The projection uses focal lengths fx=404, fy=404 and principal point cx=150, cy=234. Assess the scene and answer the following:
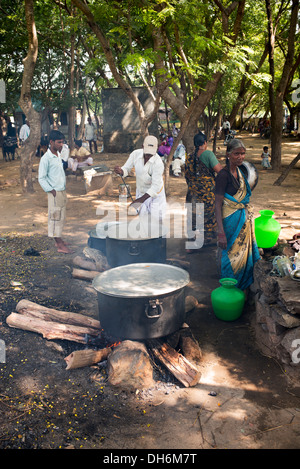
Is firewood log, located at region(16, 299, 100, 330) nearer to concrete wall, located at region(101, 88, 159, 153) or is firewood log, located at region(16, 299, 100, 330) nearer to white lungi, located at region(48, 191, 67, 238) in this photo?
white lungi, located at region(48, 191, 67, 238)

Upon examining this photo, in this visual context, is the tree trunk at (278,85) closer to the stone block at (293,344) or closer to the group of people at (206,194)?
the group of people at (206,194)

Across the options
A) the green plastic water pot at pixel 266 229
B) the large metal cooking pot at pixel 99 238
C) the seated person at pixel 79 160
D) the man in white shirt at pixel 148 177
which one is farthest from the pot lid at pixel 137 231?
the seated person at pixel 79 160

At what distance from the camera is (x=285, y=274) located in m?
3.90

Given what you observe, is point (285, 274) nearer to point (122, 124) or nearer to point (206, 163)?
point (206, 163)

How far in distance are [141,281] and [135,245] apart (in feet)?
2.52

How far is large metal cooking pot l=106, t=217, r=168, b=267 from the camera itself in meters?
4.67

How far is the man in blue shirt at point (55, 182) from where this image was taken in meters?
5.76

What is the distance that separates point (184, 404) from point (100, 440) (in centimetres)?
75

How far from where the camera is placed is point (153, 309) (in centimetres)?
361

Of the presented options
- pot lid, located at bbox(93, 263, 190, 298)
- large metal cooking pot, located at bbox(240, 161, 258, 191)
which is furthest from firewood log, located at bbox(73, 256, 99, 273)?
large metal cooking pot, located at bbox(240, 161, 258, 191)

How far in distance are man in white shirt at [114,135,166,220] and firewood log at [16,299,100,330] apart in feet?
5.77

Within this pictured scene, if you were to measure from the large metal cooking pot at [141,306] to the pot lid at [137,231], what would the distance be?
88 centimetres
